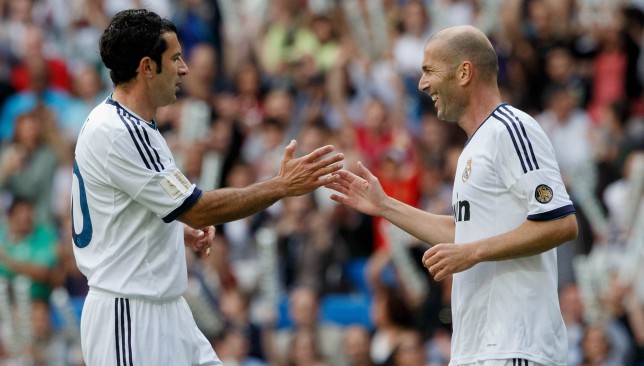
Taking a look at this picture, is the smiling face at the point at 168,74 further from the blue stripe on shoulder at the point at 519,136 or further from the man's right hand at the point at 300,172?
the blue stripe on shoulder at the point at 519,136

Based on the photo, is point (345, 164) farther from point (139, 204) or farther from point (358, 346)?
point (139, 204)

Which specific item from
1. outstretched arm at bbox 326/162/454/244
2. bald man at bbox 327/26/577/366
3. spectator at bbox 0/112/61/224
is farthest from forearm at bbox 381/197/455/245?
spectator at bbox 0/112/61/224

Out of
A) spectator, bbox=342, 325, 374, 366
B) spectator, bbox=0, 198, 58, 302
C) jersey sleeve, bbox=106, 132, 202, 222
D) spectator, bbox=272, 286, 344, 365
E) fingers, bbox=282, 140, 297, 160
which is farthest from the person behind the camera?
spectator, bbox=0, 198, 58, 302

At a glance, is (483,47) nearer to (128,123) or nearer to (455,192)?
(455,192)

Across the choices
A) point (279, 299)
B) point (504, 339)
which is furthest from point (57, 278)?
point (504, 339)

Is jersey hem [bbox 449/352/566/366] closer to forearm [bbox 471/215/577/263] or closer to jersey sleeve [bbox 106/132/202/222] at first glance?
forearm [bbox 471/215/577/263]

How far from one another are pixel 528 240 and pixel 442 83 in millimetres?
1116

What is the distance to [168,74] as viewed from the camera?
7.04m

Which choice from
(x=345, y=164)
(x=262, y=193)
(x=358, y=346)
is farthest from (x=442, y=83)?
(x=345, y=164)

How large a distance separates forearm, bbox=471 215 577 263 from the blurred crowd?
4857 mm

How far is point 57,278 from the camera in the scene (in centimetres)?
1433

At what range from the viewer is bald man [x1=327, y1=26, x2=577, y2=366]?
654 centimetres

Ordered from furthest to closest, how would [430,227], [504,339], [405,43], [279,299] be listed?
[405,43] < [279,299] < [430,227] < [504,339]

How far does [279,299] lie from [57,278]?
2.74m
